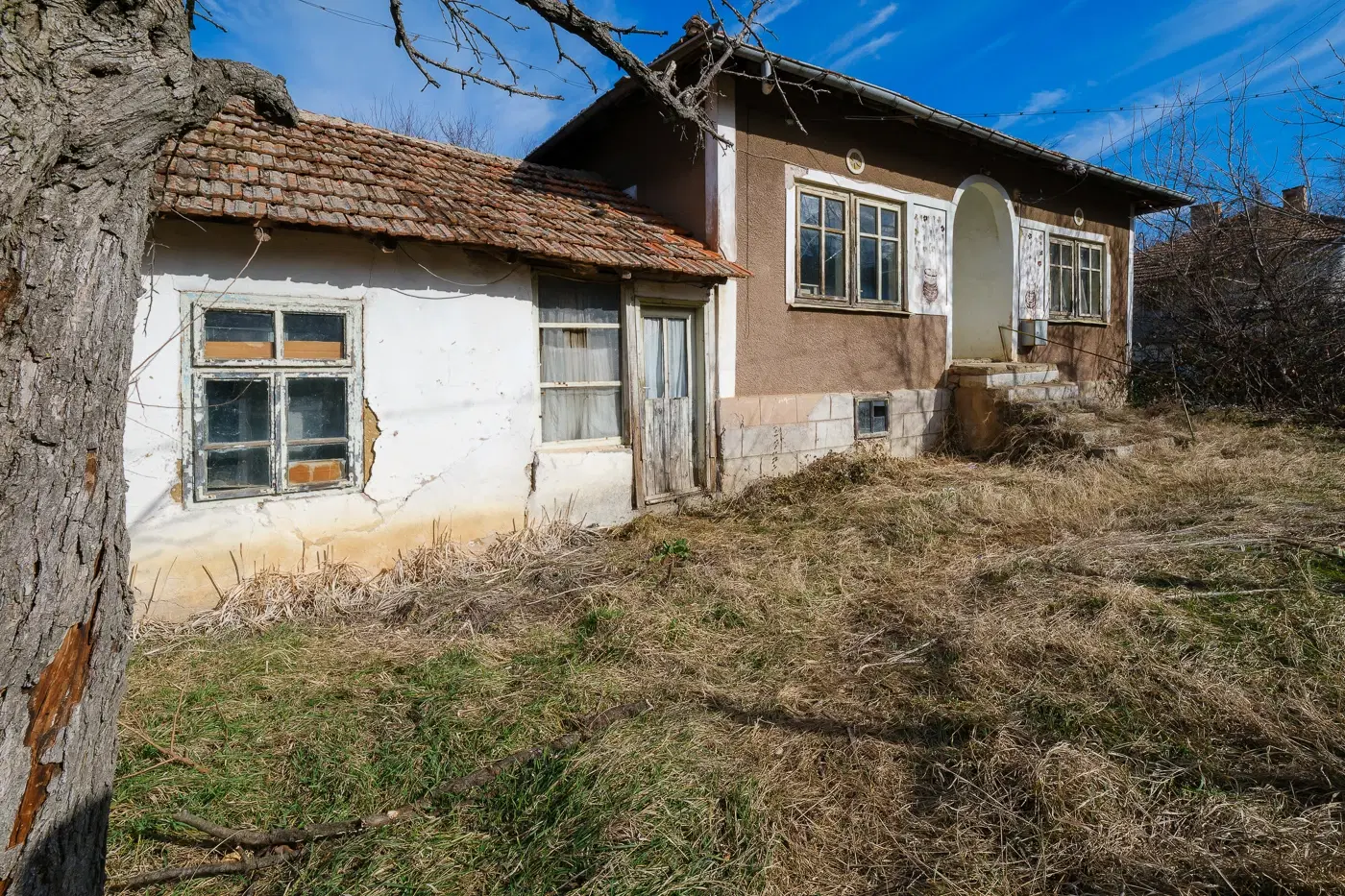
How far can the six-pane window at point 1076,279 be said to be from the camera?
11.1 meters

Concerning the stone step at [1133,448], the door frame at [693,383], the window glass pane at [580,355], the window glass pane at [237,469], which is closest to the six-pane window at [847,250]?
the door frame at [693,383]

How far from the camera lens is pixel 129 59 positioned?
5.29 ft

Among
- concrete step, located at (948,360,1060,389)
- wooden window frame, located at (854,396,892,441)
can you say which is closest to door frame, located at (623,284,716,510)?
wooden window frame, located at (854,396,892,441)

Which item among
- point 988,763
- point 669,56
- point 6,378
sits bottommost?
point 988,763

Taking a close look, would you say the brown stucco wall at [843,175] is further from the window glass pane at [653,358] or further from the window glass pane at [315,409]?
the window glass pane at [315,409]

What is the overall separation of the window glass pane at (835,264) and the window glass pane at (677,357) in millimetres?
2089

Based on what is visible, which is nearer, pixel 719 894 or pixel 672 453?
pixel 719 894

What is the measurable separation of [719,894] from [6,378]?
7.17 ft

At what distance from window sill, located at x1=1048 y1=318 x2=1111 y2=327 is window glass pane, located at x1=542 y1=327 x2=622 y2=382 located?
7633 millimetres

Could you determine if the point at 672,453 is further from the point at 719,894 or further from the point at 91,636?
the point at 91,636

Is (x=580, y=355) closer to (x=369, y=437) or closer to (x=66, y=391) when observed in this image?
(x=369, y=437)

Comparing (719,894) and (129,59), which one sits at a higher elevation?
(129,59)

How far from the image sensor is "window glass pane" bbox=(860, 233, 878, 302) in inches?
338

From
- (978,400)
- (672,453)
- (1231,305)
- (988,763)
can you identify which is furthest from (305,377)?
(1231,305)
